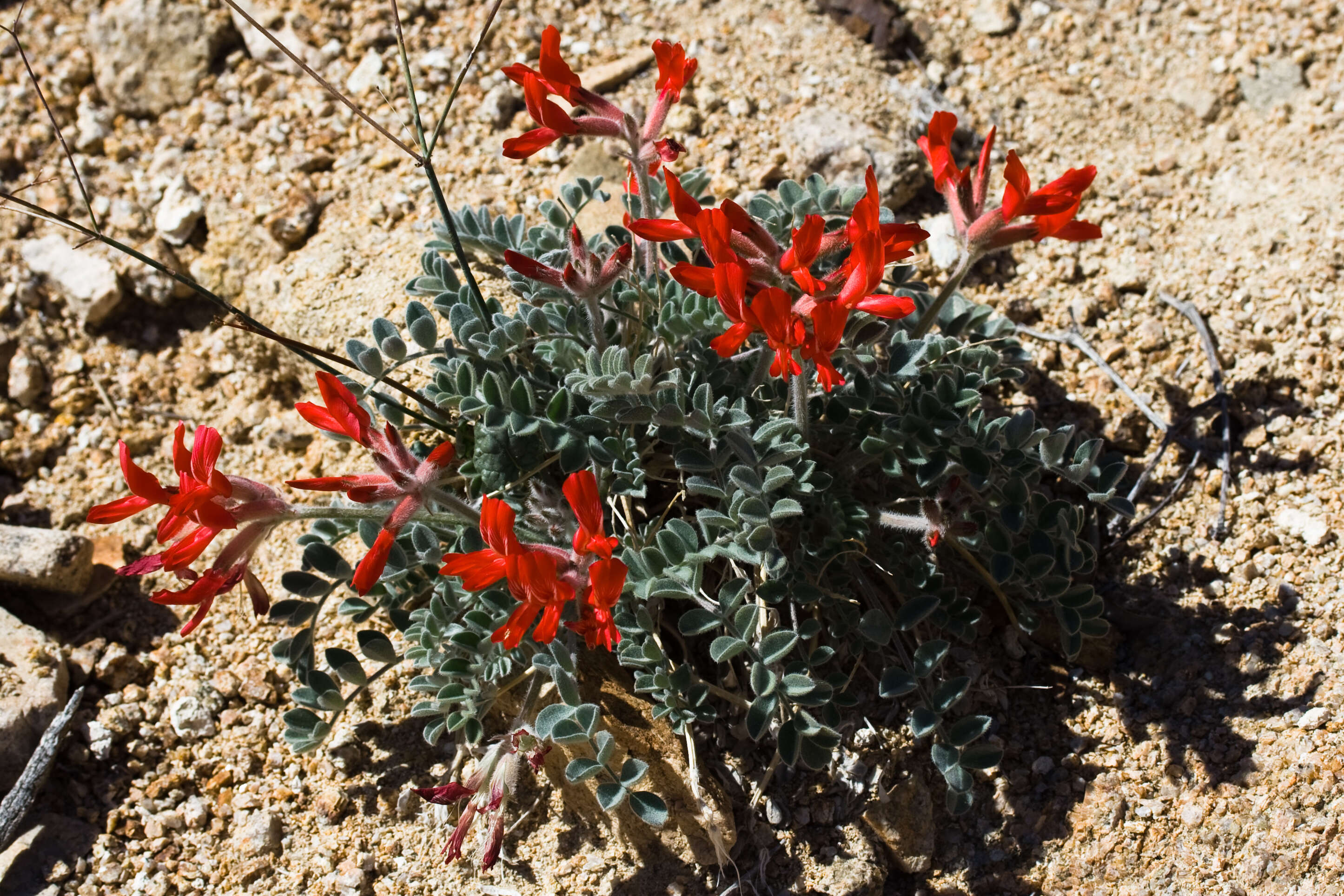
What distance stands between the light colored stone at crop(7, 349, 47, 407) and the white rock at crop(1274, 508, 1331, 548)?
4.15 m

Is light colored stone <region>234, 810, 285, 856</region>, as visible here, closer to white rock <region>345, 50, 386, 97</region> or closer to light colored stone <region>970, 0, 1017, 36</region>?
white rock <region>345, 50, 386, 97</region>

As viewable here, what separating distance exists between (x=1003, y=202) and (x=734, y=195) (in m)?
1.69

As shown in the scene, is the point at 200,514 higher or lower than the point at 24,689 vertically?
lower

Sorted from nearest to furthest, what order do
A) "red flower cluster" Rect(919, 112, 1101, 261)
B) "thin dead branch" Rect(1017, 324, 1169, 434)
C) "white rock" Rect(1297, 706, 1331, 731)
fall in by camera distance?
1. "red flower cluster" Rect(919, 112, 1101, 261)
2. "white rock" Rect(1297, 706, 1331, 731)
3. "thin dead branch" Rect(1017, 324, 1169, 434)

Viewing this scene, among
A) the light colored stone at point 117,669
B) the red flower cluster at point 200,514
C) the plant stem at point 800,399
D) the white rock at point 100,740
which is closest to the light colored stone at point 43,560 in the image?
the light colored stone at point 117,669

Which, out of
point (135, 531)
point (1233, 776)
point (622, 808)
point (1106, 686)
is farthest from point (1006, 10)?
point (135, 531)

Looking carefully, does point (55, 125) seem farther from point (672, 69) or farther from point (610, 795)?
point (610, 795)

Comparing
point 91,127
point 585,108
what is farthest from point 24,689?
point 91,127

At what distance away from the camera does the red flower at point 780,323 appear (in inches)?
87.3

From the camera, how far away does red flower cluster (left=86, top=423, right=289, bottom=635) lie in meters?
2.23

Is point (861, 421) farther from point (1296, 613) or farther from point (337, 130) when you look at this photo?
point (337, 130)

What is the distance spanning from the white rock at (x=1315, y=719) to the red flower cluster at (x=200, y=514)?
2.48 metres

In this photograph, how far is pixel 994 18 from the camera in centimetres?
463

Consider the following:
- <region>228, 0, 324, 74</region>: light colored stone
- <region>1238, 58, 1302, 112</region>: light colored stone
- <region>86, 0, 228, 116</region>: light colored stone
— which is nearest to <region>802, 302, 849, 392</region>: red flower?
<region>1238, 58, 1302, 112</region>: light colored stone
